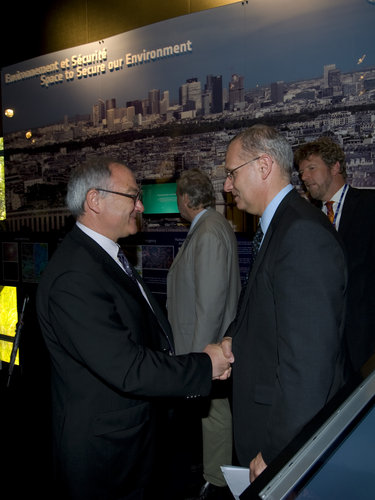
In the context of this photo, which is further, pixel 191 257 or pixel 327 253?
pixel 191 257

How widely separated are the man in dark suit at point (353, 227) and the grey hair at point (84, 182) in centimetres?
163

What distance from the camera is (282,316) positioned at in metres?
1.44

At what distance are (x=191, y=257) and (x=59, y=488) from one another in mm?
1643

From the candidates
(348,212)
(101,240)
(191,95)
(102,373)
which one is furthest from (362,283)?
(191,95)

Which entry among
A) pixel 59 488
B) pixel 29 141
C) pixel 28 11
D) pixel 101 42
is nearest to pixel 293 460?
pixel 59 488

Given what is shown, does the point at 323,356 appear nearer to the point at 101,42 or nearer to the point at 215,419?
the point at 215,419

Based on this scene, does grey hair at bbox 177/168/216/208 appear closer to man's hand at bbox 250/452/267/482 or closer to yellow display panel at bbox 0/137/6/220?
man's hand at bbox 250/452/267/482

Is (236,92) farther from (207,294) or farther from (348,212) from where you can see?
(207,294)

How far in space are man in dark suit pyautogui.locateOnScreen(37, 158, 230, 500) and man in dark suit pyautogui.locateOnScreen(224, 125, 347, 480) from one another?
258mm

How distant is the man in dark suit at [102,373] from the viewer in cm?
157

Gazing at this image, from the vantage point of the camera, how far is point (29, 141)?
4.96 meters

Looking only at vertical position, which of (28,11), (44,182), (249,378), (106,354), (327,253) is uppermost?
(28,11)

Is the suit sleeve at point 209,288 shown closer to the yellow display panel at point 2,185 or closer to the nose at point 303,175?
the nose at point 303,175

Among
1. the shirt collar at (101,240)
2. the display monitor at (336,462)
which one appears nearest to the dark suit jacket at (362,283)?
the shirt collar at (101,240)
